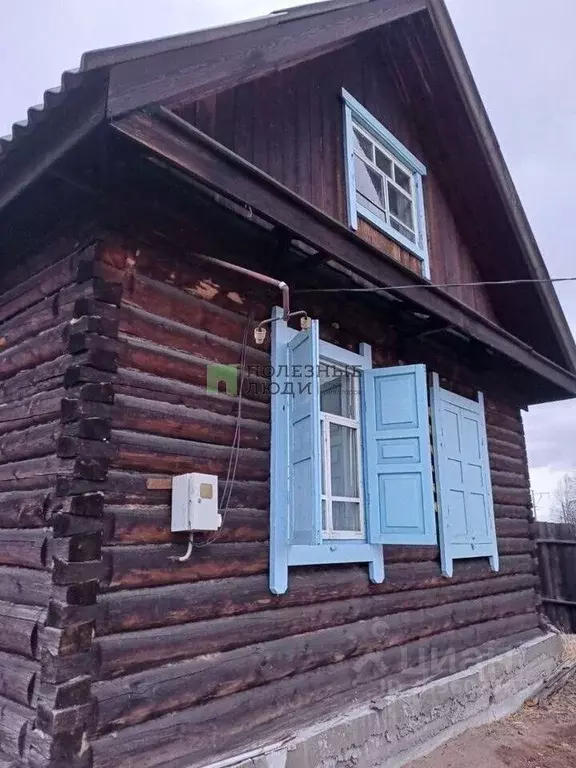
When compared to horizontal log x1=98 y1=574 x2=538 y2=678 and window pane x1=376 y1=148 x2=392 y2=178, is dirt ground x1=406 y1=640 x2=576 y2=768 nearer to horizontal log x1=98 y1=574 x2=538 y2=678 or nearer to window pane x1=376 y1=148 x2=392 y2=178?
horizontal log x1=98 y1=574 x2=538 y2=678

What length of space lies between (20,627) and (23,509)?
637mm

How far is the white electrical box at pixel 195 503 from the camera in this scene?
3.18 meters

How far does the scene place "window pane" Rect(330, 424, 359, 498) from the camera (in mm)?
4496

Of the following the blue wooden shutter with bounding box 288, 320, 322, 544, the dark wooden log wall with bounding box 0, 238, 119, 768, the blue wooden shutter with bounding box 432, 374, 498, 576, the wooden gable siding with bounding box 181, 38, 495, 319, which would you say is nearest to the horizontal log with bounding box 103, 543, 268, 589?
the dark wooden log wall with bounding box 0, 238, 119, 768

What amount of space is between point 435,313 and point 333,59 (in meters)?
2.60

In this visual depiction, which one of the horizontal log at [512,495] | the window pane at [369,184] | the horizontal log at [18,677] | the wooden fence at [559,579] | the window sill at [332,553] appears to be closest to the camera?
the horizontal log at [18,677]

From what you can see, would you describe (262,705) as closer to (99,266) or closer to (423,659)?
(423,659)

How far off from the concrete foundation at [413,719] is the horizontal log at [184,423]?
6.03ft

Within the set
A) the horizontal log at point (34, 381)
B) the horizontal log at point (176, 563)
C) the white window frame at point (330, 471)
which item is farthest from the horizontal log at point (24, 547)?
the white window frame at point (330, 471)

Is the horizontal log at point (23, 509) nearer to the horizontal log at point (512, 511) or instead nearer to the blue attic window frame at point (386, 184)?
the blue attic window frame at point (386, 184)

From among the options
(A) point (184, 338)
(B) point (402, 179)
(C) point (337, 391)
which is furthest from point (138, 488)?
(B) point (402, 179)

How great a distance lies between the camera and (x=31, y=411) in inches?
137

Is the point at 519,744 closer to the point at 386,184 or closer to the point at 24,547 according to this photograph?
the point at 24,547

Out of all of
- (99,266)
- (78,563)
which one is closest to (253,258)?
(99,266)
